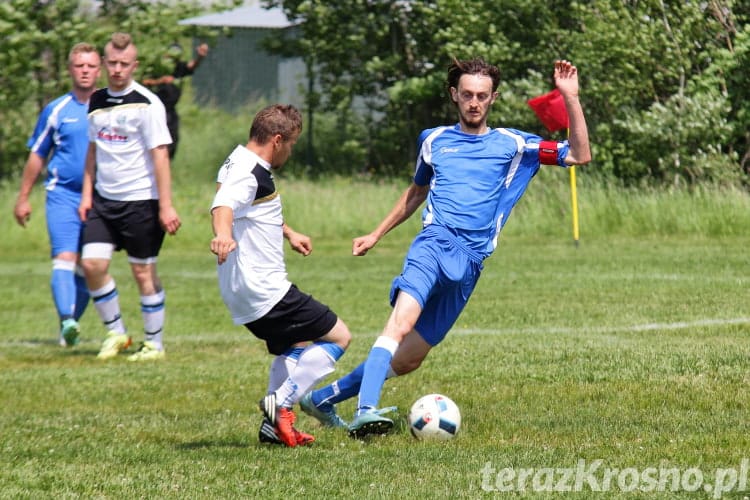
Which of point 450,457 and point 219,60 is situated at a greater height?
point 450,457

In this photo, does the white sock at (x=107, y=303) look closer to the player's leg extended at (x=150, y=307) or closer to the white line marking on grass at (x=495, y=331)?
the player's leg extended at (x=150, y=307)

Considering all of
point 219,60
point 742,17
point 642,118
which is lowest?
point 219,60

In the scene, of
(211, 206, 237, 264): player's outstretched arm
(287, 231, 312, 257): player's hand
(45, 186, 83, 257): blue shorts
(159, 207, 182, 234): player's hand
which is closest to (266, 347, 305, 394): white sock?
(287, 231, 312, 257): player's hand

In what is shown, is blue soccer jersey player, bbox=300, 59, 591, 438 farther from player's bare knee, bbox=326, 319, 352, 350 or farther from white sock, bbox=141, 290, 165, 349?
white sock, bbox=141, 290, 165, 349

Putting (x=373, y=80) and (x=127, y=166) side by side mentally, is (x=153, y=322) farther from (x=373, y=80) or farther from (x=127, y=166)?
(x=373, y=80)

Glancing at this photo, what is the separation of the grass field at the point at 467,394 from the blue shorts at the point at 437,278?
59 cm

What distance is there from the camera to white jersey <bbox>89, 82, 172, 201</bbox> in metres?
10.0

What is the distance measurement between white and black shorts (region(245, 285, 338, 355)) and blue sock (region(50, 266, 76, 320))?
4.74 meters

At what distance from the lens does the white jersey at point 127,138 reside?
10016 mm

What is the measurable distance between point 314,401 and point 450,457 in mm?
1317

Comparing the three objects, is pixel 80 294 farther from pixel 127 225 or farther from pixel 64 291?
pixel 127 225

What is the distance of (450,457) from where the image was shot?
6.20 metres

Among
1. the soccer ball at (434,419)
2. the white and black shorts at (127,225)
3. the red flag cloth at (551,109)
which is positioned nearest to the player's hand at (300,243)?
the soccer ball at (434,419)

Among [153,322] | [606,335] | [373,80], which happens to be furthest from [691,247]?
[373,80]
